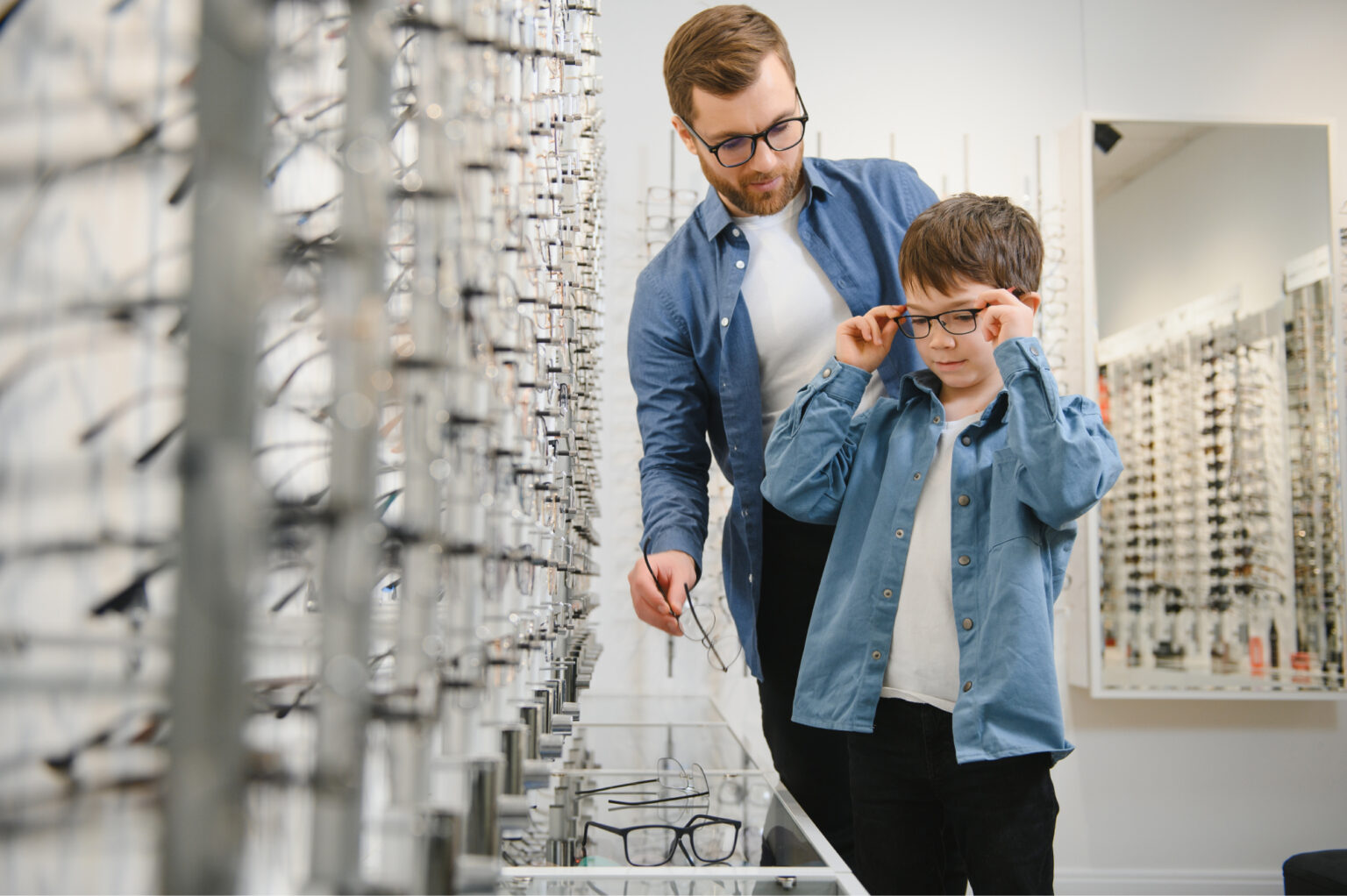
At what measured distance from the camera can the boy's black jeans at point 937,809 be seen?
3.40 feet

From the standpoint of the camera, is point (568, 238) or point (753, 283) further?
point (753, 283)

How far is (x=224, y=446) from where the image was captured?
0.25 meters

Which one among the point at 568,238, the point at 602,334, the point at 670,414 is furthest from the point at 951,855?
the point at 602,334

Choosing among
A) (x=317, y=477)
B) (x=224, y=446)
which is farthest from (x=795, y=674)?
(x=224, y=446)

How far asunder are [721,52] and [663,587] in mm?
674

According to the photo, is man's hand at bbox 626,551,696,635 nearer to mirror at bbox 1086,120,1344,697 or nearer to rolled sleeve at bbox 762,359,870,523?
rolled sleeve at bbox 762,359,870,523

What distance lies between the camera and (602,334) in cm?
282

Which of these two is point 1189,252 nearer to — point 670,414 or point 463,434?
point 670,414

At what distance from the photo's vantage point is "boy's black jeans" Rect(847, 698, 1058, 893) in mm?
1035

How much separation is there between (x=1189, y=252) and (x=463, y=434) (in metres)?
3.12

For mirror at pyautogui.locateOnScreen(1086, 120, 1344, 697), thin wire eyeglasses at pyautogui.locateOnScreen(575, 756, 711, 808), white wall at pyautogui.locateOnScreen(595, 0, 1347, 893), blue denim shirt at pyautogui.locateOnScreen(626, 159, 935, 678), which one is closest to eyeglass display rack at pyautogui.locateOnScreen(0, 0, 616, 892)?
thin wire eyeglasses at pyautogui.locateOnScreen(575, 756, 711, 808)

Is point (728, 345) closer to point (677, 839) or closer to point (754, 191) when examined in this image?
point (754, 191)

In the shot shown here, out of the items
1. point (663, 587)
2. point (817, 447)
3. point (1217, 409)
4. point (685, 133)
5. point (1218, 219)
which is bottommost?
point (663, 587)

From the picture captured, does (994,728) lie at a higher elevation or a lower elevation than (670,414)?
lower
